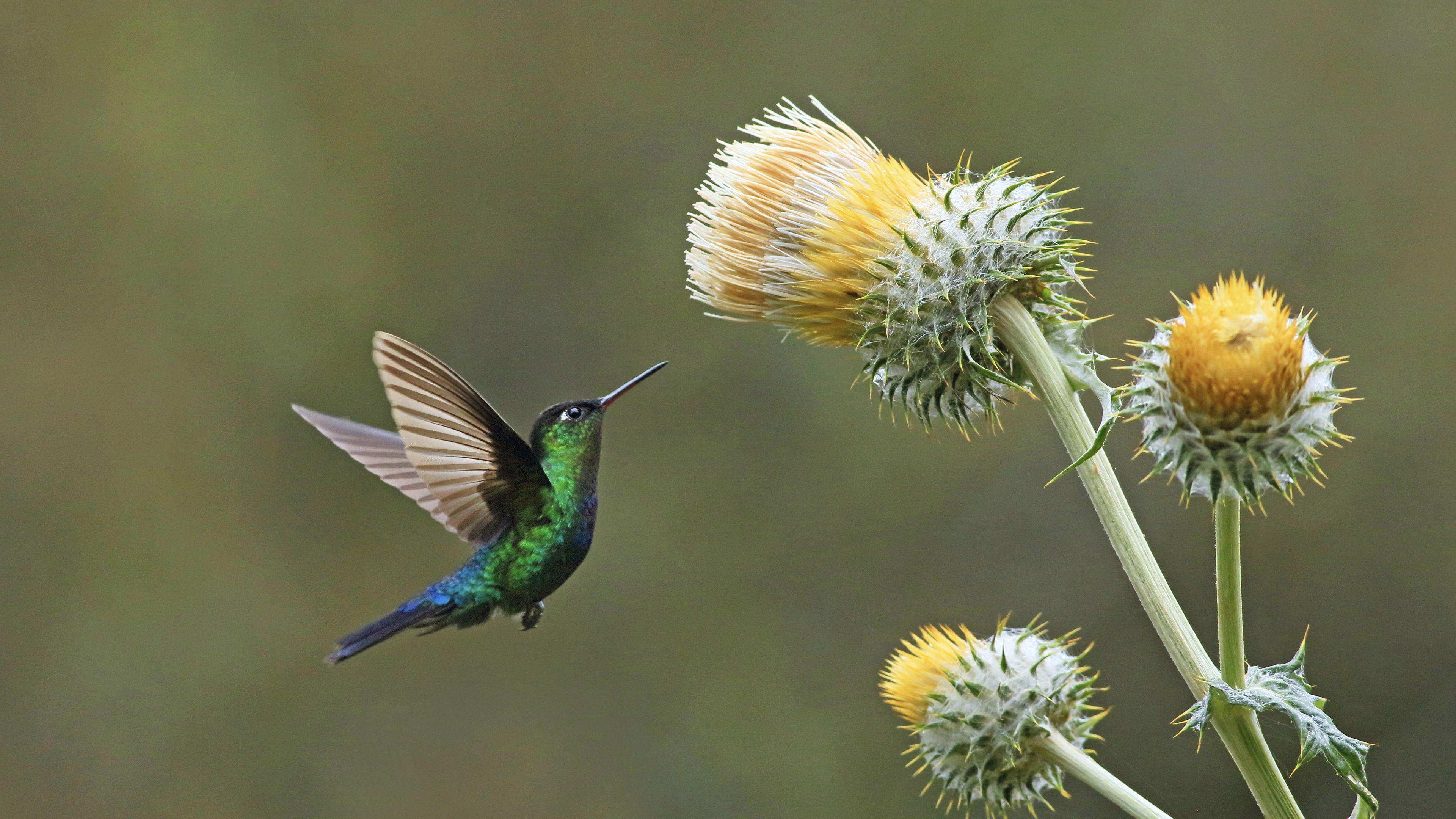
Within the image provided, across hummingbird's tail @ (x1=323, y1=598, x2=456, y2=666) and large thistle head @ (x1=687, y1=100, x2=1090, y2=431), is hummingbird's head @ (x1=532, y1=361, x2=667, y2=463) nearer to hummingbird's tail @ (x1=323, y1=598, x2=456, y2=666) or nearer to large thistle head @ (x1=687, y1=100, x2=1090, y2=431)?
hummingbird's tail @ (x1=323, y1=598, x2=456, y2=666)

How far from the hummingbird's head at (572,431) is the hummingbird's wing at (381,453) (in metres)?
0.28

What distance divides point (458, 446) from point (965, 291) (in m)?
1.10

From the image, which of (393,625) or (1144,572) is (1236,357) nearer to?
(1144,572)

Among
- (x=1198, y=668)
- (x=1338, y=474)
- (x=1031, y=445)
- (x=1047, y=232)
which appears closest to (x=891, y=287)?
(x=1047, y=232)

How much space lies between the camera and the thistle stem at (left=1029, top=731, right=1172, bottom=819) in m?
1.96

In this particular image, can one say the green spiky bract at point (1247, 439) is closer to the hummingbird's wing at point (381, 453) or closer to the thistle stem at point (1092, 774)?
the thistle stem at point (1092, 774)

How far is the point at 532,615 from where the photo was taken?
2.99 m

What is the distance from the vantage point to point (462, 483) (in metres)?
2.75

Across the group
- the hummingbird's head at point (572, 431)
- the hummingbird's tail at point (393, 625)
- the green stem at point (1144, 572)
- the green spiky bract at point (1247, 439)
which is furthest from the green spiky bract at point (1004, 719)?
the hummingbird's tail at point (393, 625)

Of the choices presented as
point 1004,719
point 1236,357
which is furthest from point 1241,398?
point 1004,719

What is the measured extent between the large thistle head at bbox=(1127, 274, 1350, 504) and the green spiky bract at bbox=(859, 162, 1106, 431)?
303 mm

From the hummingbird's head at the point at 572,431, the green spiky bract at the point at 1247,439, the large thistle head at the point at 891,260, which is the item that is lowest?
the green spiky bract at the point at 1247,439

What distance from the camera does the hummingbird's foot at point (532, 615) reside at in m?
2.97

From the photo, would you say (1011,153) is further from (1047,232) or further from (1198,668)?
(1198,668)
